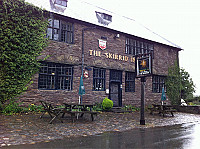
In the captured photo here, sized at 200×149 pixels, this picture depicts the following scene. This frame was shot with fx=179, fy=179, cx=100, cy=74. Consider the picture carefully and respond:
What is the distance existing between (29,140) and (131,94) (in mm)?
12027

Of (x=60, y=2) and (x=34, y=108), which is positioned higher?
(x=60, y=2)

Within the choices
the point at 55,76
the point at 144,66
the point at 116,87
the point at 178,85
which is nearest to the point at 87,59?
the point at 55,76

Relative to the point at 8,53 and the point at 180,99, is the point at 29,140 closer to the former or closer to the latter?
the point at 8,53

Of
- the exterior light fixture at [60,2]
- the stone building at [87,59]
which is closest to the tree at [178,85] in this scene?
the stone building at [87,59]

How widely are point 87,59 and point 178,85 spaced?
10.7 metres

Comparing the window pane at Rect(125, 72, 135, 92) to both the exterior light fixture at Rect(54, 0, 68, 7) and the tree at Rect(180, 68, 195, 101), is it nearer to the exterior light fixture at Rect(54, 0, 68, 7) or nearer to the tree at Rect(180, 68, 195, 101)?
the tree at Rect(180, 68, 195, 101)

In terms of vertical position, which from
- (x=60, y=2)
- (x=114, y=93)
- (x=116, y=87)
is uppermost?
(x=60, y=2)

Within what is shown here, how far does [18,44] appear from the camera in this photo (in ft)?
35.3

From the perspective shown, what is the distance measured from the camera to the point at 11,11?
10680 millimetres

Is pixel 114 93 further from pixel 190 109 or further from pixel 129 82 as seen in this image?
pixel 190 109

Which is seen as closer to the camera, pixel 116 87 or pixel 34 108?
pixel 34 108

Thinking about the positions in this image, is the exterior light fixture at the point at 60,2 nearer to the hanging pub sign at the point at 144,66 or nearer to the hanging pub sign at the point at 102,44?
the hanging pub sign at the point at 102,44

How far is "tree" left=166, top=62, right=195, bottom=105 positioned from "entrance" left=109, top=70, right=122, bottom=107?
20.7 feet

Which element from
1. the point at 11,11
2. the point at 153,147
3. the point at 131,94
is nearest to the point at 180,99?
the point at 131,94
